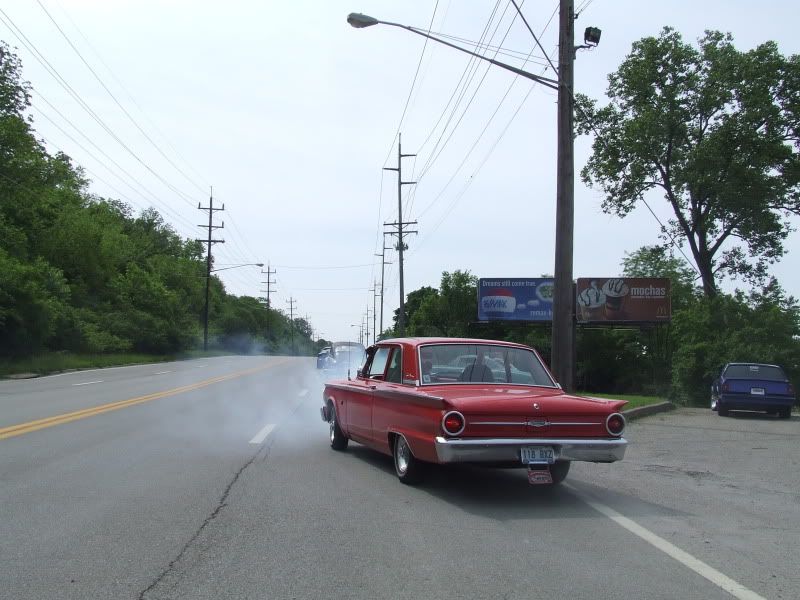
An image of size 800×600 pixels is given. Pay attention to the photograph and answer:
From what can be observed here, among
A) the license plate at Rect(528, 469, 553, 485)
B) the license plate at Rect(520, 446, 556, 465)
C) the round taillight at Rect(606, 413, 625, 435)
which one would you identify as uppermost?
the round taillight at Rect(606, 413, 625, 435)

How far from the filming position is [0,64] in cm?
3438

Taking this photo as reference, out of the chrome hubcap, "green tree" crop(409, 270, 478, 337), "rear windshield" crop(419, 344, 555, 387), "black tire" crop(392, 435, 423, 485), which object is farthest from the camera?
"green tree" crop(409, 270, 478, 337)

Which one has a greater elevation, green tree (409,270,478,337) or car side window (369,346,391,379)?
green tree (409,270,478,337)

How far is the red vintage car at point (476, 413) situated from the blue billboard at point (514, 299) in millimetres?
33774

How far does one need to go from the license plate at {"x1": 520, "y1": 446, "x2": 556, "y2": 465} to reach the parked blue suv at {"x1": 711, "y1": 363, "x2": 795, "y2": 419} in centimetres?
1372

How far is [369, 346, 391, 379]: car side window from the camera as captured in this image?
9.55 m

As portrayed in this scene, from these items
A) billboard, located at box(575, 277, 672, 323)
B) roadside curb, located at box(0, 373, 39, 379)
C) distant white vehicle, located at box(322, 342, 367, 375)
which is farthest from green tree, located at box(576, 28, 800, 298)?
roadside curb, located at box(0, 373, 39, 379)

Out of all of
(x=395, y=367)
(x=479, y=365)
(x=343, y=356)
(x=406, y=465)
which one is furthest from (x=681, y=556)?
(x=343, y=356)

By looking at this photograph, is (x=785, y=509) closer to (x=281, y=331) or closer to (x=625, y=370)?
(x=625, y=370)

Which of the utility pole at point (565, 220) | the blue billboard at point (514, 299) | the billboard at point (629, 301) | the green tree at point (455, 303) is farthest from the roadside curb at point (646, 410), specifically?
the green tree at point (455, 303)

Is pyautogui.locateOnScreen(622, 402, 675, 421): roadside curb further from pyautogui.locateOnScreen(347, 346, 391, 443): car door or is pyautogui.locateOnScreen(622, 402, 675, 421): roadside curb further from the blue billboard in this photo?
the blue billboard

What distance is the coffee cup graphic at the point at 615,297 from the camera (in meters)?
38.6

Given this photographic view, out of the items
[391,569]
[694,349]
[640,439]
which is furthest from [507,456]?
[694,349]

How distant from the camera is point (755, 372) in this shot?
Result: 19641mm
